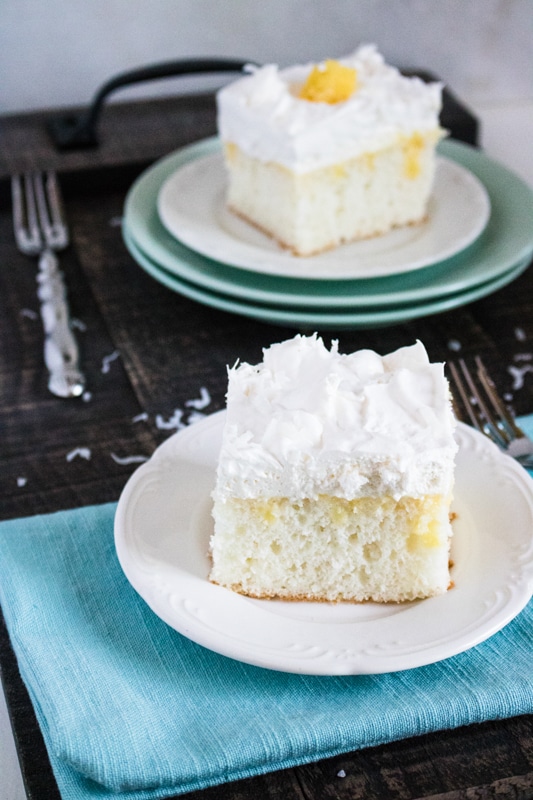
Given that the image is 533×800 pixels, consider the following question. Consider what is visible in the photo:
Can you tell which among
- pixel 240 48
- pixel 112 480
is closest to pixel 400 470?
pixel 112 480

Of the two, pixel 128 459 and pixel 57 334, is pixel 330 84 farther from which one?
pixel 128 459

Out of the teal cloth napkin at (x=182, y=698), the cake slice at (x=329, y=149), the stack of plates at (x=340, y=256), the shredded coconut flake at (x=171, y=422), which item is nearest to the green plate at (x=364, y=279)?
the stack of plates at (x=340, y=256)

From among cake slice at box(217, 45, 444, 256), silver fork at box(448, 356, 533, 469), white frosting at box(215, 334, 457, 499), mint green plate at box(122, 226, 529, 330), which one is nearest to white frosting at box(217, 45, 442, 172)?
cake slice at box(217, 45, 444, 256)

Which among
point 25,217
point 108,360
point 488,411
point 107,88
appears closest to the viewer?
point 488,411

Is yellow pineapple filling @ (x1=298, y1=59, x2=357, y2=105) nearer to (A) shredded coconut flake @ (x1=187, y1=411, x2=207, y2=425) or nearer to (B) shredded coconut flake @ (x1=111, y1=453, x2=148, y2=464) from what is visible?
(A) shredded coconut flake @ (x1=187, y1=411, x2=207, y2=425)

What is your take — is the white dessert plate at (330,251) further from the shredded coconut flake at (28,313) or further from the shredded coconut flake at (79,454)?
the shredded coconut flake at (79,454)

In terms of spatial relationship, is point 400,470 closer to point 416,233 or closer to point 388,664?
point 388,664

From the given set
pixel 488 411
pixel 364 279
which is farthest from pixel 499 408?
pixel 364 279
